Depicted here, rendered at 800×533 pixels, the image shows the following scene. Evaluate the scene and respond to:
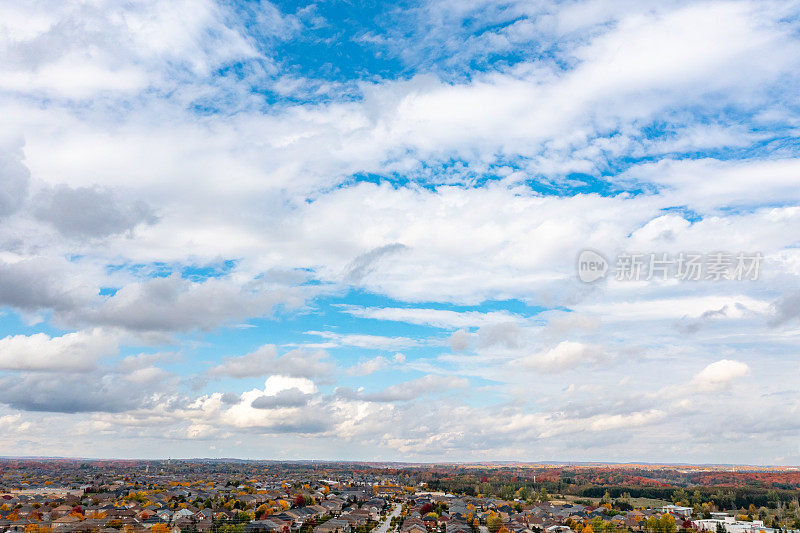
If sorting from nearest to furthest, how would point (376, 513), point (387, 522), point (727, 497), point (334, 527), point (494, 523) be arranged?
point (334, 527) < point (494, 523) < point (387, 522) < point (376, 513) < point (727, 497)

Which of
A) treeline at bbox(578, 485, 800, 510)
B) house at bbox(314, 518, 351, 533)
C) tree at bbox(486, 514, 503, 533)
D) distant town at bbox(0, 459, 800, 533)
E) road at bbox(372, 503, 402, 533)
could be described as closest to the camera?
distant town at bbox(0, 459, 800, 533)

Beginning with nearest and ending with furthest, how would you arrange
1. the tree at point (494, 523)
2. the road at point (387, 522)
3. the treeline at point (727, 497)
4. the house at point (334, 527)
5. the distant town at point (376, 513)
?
the distant town at point (376, 513) < the house at point (334, 527) < the road at point (387, 522) < the tree at point (494, 523) < the treeline at point (727, 497)

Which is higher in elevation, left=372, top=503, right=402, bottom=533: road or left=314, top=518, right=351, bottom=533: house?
left=314, top=518, right=351, bottom=533: house

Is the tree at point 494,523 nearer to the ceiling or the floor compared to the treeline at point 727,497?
nearer to the ceiling

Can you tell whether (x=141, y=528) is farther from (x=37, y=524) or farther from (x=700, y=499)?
(x=700, y=499)

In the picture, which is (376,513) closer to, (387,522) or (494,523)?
(387,522)

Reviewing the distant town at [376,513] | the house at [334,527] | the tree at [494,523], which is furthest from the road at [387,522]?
the tree at [494,523]

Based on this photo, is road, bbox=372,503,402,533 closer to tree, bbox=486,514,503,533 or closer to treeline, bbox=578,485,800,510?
tree, bbox=486,514,503,533

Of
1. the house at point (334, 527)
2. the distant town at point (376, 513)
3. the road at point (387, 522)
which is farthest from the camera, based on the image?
the road at point (387, 522)

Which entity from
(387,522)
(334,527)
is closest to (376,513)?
(387,522)

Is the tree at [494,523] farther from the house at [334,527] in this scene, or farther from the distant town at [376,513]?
the house at [334,527]

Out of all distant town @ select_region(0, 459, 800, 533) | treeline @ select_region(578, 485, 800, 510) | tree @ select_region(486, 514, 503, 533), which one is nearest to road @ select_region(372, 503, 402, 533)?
distant town @ select_region(0, 459, 800, 533)
